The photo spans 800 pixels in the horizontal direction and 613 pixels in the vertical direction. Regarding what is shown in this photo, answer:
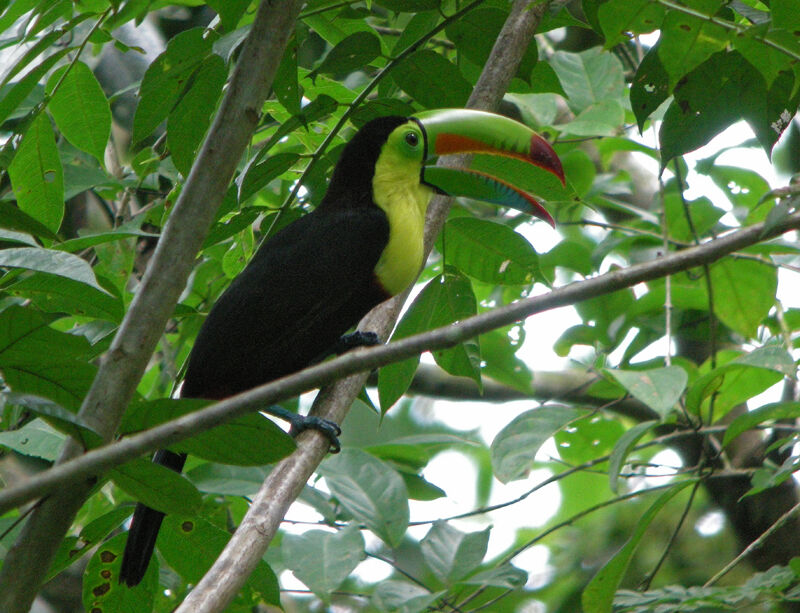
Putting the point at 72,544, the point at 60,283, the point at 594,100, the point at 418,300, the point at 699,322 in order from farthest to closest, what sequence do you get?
the point at 699,322
the point at 594,100
the point at 418,300
the point at 72,544
the point at 60,283

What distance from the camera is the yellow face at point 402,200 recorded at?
2.55 meters

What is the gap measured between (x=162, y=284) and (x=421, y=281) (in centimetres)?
208

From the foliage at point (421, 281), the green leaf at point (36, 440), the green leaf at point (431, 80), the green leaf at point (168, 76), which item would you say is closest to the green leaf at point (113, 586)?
the foliage at point (421, 281)

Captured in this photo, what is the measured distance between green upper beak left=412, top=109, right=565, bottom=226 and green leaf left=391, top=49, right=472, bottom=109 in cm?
4

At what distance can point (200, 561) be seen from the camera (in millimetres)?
1925

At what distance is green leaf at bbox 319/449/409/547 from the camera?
2363 millimetres

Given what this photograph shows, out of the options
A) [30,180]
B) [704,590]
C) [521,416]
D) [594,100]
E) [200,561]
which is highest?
[594,100]

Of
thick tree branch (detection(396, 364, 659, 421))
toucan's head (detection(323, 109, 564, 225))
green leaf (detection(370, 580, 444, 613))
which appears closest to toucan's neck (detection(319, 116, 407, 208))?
toucan's head (detection(323, 109, 564, 225))

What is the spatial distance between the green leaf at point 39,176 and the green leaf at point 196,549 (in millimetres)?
668

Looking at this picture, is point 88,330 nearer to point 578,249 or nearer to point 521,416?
point 521,416

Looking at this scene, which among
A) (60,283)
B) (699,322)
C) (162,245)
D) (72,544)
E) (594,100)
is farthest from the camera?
(699,322)

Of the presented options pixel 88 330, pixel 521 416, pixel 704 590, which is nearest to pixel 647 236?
pixel 521 416

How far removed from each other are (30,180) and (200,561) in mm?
858

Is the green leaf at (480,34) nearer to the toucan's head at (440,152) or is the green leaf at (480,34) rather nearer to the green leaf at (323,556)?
the toucan's head at (440,152)
